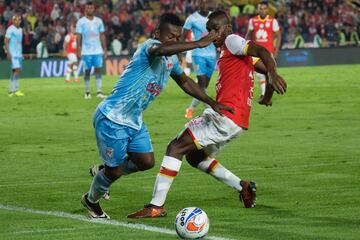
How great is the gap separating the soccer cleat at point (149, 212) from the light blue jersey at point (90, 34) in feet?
64.2

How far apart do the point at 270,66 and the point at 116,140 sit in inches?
67.6

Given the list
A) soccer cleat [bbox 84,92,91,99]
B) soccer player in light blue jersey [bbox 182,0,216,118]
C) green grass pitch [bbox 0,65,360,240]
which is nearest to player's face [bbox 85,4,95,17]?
soccer cleat [bbox 84,92,91,99]

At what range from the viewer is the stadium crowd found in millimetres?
46684

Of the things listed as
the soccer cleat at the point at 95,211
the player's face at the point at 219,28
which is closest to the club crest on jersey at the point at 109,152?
the soccer cleat at the point at 95,211

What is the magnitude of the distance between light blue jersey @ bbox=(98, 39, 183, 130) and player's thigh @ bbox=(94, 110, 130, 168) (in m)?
0.07

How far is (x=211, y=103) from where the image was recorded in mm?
10609

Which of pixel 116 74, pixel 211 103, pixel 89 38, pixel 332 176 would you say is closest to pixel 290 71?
pixel 116 74

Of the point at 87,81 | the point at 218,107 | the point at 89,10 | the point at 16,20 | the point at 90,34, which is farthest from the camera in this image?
the point at 16,20

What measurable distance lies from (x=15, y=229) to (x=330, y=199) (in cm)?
355

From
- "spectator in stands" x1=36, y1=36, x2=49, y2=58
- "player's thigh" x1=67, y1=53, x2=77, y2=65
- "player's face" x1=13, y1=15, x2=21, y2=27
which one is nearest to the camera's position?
"player's face" x1=13, y1=15, x2=21, y2=27

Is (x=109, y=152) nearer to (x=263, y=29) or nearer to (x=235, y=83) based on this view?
(x=235, y=83)

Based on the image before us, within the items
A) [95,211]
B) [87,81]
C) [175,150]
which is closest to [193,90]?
[175,150]

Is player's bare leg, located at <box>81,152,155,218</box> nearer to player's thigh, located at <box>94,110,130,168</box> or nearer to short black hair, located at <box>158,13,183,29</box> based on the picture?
player's thigh, located at <box>94,110,130,168</box>

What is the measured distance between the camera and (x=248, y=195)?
10898 mm
